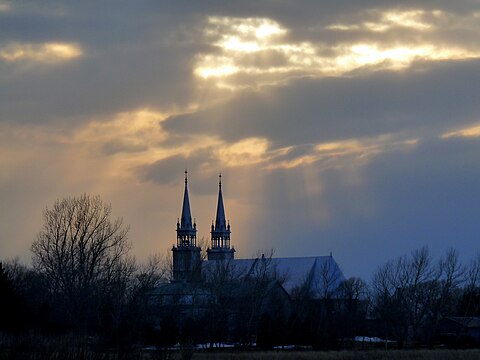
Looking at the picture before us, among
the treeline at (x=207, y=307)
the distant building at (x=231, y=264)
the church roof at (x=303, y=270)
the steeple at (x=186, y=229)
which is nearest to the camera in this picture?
the treeline at (x=207, y=307)

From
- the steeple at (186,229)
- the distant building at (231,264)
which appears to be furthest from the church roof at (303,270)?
the steeple at (186,229)

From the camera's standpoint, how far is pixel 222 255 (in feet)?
432

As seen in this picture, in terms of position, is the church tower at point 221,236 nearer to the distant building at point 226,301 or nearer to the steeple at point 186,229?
the steeple at point 186,229

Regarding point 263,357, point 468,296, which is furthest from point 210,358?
point 468,296

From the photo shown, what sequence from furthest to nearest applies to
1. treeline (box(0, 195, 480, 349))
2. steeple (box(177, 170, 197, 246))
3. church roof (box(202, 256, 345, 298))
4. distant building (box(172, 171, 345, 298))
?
steeple (box(177, 170, 197, 246)) → church roof (box(202, 256, 345, 298)) → distant building (box(172, 171, 345, 298)) → treeline (box(0, 195, 480, 349))

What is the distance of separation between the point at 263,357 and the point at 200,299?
2647cm

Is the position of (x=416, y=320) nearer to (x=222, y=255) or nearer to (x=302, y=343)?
(x=302, y=343)

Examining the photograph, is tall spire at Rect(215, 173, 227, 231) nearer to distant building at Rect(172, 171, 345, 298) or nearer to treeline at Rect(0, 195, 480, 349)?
distant building at Rect(172, 171, 345, 298)

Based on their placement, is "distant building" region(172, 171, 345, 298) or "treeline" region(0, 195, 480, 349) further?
→ "distant building" region(172, 171, 345, 298)

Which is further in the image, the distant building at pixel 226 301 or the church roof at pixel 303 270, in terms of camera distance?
the church roof at pixel 303 270

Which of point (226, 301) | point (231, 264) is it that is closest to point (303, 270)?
point (231, 264)

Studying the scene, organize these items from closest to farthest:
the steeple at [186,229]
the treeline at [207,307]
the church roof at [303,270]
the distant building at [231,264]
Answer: the treeline at [207,307], the distant building at [231,264], the church roof at [303,270], the steeple at [186,229]

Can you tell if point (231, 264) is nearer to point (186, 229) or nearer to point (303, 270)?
point (303, 270)

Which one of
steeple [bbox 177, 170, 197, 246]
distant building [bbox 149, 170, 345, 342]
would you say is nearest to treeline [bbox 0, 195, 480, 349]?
distant building [bbox 149, 170, 345, 342]
